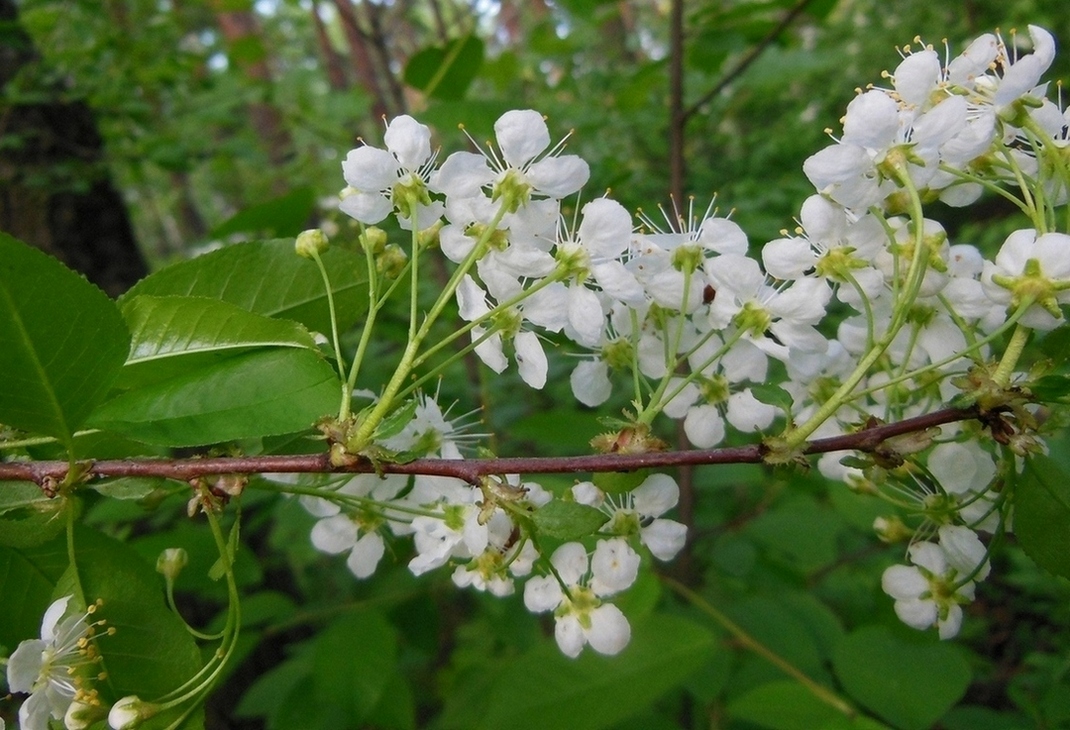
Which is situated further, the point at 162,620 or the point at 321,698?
the point at 321,698

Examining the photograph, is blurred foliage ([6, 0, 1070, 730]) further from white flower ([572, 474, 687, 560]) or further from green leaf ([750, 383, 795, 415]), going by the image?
white flower ([572, 474, 687, 560])

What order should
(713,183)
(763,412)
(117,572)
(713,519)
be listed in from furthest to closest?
1. (713,183)
2. (713,519)
3. (763,412)
4. (117,572)

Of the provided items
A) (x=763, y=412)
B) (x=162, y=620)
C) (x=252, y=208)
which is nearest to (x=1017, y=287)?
(x=763, y=412)

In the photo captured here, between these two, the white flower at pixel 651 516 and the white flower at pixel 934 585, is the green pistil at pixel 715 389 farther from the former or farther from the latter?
the white flower at pixel 934 585

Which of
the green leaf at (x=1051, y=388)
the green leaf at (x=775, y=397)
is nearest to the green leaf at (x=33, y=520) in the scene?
the green leaf at (x=775, y=397)

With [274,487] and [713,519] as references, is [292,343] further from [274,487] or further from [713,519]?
[713,519]

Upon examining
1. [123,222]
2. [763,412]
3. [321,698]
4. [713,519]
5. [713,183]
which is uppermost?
[763,412]
